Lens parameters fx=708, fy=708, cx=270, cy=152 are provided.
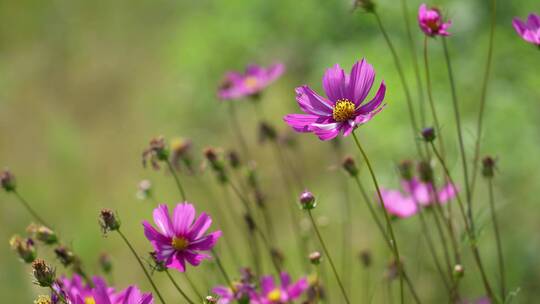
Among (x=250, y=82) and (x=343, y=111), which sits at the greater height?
(x=250, y=82)

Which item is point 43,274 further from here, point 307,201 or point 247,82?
point 247,82

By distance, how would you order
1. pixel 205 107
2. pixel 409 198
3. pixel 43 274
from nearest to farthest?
pixel 43 274 → pixel 409 198 → pixel 205 107

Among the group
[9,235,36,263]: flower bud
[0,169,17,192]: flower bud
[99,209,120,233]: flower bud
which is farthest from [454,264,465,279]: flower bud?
[0,169,17,192]: flower bud

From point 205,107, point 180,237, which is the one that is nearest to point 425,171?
point 180,237

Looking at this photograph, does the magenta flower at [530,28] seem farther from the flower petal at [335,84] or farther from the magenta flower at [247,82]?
the magenta flower at [247,82]

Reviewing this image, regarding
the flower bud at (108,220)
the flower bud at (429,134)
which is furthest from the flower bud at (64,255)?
the flower bud at (429,134)

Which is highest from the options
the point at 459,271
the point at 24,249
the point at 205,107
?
the point at 205,107

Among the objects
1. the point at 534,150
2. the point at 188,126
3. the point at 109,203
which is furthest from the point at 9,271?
the point at 534,150

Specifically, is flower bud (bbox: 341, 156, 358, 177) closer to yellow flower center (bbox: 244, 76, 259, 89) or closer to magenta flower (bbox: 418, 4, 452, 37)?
magenta flower (bbox: 418, 4, 452, 37)
